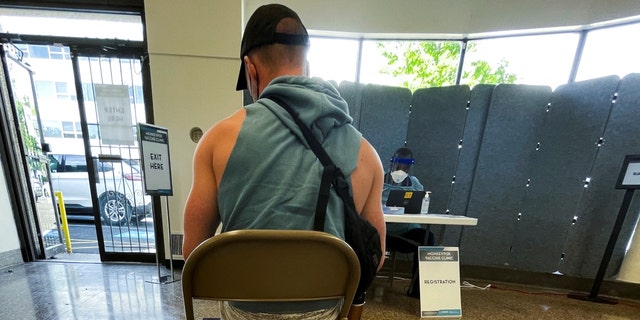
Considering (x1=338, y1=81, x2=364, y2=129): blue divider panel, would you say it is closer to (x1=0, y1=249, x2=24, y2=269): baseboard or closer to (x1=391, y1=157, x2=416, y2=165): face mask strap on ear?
(x1=391, y1=157, x2=416, y2=165): face mask strap on ear

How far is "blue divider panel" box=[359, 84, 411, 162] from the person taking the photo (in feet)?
8.62

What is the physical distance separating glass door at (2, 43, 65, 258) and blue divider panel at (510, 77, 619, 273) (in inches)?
210

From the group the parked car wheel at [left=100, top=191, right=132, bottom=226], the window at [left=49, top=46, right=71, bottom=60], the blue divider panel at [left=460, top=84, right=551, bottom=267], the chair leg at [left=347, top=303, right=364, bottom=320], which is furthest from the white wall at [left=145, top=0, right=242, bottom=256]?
the blue divider panel at [left=460, top=84, right=551, bottom=267]

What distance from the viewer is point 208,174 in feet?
1.69

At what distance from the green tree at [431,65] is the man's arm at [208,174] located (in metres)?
2.81

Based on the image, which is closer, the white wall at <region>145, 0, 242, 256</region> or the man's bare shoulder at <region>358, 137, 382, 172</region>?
the man's bare shoulder at <region>358, 137, 382, 172</region>

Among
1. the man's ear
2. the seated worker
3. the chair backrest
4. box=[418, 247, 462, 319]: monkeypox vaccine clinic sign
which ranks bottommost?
box=[418, 247, 462, 319]: monkeypox vaccine clinic sign

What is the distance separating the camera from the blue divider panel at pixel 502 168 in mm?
2402

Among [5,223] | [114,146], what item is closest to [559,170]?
[114,146]

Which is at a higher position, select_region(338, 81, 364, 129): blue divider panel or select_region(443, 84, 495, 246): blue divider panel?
select_region(338, 81, 364, 129): blue divider panel

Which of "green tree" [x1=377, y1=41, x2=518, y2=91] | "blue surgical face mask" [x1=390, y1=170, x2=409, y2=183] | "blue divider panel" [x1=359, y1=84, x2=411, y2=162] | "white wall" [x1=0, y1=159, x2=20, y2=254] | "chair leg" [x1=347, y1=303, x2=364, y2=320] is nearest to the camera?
"chair leg" [x1=347, y1=303, x2=364, y2=320]

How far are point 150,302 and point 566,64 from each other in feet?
15.6

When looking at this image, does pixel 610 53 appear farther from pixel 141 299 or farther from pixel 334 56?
pixel 141 299

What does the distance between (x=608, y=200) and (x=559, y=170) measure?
0.50 meters
